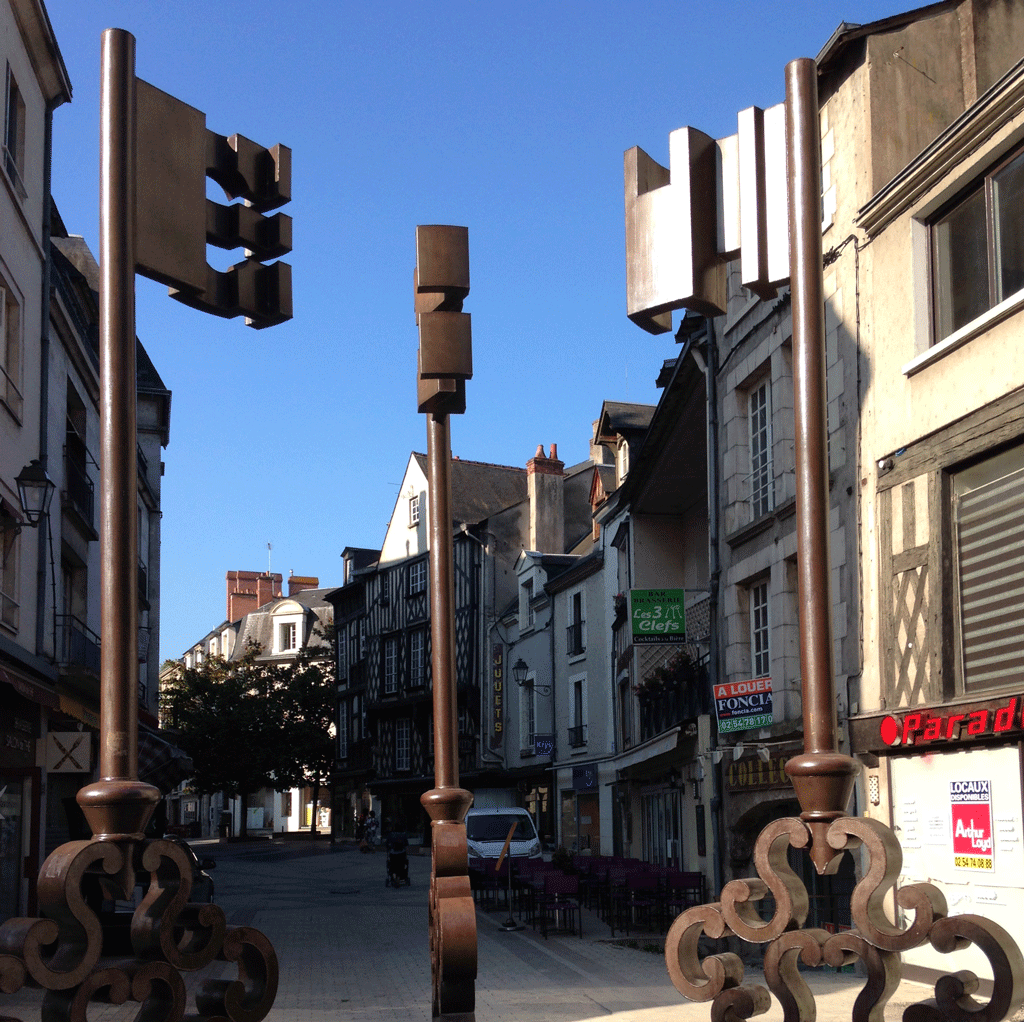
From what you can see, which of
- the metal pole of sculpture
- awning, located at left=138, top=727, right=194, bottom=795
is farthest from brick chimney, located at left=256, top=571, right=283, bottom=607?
the metal pole of sculpture

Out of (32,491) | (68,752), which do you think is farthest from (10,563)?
(68,752)

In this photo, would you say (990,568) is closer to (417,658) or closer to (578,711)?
(578,711)

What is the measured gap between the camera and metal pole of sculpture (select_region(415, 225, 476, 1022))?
5281mm

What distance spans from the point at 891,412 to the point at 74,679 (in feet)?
37.4

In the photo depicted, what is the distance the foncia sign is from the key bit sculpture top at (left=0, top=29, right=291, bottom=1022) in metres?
8.77

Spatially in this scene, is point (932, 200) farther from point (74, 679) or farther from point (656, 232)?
point (74, 679)

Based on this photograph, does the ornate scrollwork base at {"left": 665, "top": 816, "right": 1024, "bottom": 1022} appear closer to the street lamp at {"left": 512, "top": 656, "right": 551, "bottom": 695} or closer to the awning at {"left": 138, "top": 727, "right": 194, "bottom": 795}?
the awning at {"left": 138, "top": 727, "right": 194, "bottom": 795}

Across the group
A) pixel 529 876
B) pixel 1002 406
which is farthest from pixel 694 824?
pixel 1002 406

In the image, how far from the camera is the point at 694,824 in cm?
2311

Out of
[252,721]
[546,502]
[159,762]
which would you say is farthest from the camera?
[252,721]

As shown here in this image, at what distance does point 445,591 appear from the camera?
5.93m

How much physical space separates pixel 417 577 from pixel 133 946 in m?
44.9

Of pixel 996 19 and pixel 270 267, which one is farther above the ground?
pixel 996 19

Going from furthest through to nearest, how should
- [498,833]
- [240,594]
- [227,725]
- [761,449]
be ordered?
[240,594] → [227,725] → [498,833] → [761,449]
